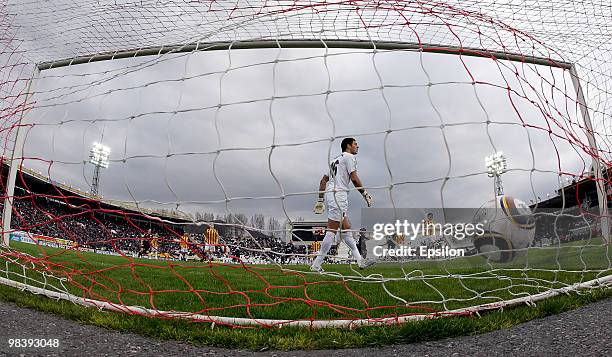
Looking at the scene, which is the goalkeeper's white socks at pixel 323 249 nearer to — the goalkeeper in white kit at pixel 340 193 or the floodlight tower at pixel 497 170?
the goalkeeper in white kit at pixel 340 193

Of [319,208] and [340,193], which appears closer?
[319,208]

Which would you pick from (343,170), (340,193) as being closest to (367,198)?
(340,193)

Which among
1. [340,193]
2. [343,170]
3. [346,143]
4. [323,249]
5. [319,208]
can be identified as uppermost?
[346,143]

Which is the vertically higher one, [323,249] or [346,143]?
[346,143]

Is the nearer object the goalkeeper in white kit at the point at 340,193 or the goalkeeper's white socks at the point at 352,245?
the goalkeeper in white kit at the point at 340,193

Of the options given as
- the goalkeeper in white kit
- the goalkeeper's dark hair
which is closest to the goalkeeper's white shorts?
the goalkeeper in white kit

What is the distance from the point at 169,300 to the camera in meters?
3.29

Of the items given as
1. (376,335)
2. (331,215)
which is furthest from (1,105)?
(376,335)

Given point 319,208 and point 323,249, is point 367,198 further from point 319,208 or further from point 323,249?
Answer: point 323,249

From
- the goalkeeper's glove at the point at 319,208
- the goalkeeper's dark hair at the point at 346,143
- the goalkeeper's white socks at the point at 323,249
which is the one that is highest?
the goalkeeper's dark hair at the point at 346,143

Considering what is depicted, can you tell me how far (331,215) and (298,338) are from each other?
2323mm

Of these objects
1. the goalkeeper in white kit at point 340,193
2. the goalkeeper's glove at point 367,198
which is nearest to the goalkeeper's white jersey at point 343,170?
the goalkeeper in white kit at point 340,193

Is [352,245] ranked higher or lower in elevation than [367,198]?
lower

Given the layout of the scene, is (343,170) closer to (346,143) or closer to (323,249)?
(346,143)
